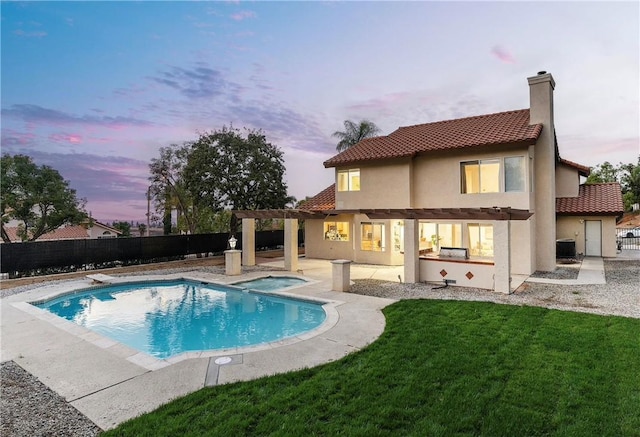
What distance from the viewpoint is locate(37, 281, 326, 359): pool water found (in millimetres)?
9273

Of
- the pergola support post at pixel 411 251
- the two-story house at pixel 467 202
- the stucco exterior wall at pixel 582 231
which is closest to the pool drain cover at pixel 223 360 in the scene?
the pergola support post at pixel 411 251

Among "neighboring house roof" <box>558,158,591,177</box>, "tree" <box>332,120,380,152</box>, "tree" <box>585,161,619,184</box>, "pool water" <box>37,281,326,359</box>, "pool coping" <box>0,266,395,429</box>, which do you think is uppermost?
"tree" <box>332,120,380,152</box>

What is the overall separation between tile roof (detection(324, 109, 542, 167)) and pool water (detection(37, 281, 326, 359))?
35.6 ft

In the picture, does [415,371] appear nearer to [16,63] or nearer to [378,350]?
[378,350]

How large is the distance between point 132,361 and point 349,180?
1666cm

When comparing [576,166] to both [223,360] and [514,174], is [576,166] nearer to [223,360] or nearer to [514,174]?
[514,174]

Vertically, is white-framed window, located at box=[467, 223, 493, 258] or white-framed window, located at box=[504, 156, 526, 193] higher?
white-framed window, located at box=[504, 156, 526, 193]

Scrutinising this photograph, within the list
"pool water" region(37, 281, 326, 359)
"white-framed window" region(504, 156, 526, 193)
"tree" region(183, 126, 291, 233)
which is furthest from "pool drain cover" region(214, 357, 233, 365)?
"tree" region(183, 126, 291, 233)

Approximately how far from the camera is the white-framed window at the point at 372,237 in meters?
19.9

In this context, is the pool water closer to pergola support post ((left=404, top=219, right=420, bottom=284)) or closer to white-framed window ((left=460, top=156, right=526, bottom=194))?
pergola support post ((left=404, top=219, right=420, bottom=284))

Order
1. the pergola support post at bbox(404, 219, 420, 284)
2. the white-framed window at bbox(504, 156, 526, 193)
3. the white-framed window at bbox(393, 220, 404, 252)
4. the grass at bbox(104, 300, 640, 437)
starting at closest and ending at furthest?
the grass at bbox(104, 300, 640, 437) < the pergola support post at bbox(404, 219, 420, 284) < the white-framed window at bbox(504, 156, 526, 193) < the white-framed window at bbox(393, 220, 404, 252)

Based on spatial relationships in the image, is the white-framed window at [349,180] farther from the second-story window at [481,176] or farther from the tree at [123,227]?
the tree at [123,227]

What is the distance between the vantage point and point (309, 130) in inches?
1334

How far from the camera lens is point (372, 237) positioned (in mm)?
20234
